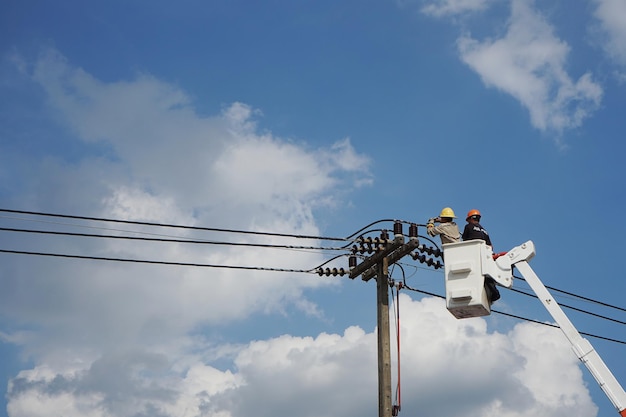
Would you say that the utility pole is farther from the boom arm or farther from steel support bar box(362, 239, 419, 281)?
the boom arm

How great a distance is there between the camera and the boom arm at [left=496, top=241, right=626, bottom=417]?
1168 cm

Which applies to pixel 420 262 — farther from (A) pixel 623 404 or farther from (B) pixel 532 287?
(A) pixel 623 404

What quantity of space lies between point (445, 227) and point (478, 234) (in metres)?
1.23

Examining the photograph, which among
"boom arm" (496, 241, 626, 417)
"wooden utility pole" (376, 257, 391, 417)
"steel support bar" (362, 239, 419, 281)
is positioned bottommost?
"boom arm" (496, 241, 626, 417)

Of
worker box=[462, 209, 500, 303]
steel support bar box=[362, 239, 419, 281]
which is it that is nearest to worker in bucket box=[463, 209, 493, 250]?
worker box=[462, 209, 500, 303]

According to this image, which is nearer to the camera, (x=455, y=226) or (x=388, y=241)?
(x=455, y=226)

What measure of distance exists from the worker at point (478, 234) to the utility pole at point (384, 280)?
113 inches

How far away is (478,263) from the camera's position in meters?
12.9

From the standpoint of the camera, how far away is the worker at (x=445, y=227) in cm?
1470

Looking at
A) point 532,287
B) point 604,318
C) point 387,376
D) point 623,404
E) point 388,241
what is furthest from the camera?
point 604,318

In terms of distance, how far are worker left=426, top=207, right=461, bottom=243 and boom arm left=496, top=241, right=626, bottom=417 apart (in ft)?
6.13

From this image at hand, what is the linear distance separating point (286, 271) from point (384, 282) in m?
2.20

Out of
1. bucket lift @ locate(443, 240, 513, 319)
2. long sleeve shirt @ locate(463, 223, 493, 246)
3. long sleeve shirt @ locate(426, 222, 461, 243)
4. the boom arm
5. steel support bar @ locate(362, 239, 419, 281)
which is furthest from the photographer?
steel support bar @ locate(362, 239, 419, 281)

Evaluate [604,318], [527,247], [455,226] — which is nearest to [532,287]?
[527,247]
